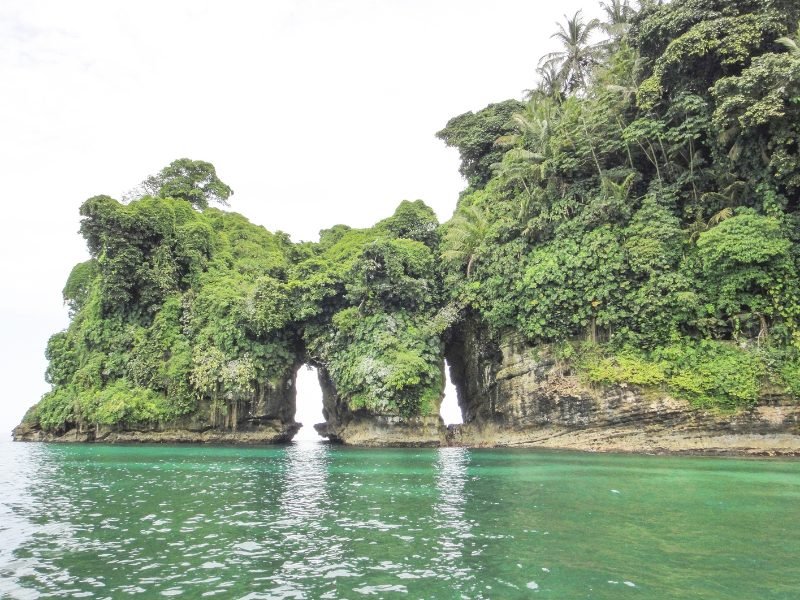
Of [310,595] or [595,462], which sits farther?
[595,462]

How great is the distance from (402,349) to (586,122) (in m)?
14.7

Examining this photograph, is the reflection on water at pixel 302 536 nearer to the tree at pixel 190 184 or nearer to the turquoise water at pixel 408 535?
the turquoise water at pixel 408 535

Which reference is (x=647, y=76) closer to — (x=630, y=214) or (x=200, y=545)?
(x=630, y=214)

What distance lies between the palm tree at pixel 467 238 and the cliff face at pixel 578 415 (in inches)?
147

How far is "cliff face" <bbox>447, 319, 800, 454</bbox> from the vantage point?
19875 mm

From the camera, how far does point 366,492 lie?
1266 centimetres

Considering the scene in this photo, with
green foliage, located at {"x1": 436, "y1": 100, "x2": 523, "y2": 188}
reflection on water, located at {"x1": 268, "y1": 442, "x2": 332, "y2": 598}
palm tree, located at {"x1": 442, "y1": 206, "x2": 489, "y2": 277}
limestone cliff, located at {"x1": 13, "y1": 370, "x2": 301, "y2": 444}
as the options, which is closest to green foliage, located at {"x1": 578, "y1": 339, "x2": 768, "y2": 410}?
→ palm tree, located at {"x1": 442, "y1": 206, "x2": 489, "y2": 277}

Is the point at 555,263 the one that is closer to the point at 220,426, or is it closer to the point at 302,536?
the point at 302,536

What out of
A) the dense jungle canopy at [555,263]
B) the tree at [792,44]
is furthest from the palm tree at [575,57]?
the tree at [792,44]

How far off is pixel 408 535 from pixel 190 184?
47.8 metres

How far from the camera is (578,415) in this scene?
79.2 feet

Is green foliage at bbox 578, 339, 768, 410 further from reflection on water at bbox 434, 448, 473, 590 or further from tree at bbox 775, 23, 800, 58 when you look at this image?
tree at bbox 775, 23, 800, 58

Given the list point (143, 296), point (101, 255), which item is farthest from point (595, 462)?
point (101, 255)

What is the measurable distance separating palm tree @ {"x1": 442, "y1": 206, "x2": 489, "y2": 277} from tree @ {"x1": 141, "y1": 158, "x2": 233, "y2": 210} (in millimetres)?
28551
